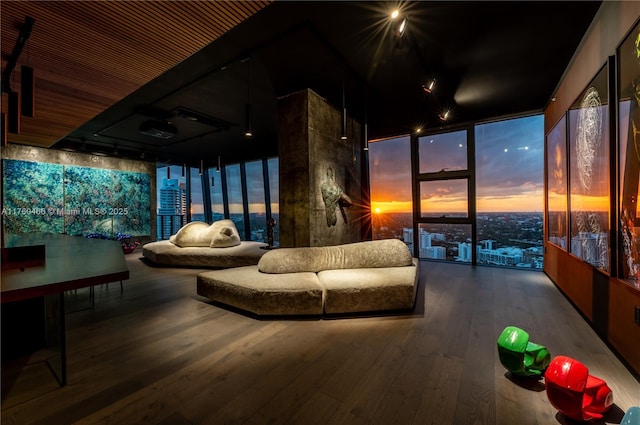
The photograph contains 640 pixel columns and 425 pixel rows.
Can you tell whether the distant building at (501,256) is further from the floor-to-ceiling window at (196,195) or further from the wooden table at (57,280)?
the floor-to-ceiling window at (196,195)

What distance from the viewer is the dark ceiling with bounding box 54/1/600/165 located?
111 inches

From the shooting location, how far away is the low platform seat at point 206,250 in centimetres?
553

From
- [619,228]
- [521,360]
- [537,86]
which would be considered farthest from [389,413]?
[537,86]

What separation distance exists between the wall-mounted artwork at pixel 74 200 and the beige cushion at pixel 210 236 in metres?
3.36

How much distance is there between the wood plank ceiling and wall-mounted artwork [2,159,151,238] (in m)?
4.50

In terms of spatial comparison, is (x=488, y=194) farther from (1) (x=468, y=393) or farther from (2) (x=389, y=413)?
(2) (x=389, y=413)

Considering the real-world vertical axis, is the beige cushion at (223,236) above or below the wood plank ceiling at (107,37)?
below

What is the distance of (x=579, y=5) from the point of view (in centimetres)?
265

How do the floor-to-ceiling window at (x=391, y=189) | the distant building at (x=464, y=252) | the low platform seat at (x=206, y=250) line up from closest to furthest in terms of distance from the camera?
the low platform seat at (x=206, y=250), the distant building at (x=464, y=252), the floor-to-ceiling window at (x=391, y=189)

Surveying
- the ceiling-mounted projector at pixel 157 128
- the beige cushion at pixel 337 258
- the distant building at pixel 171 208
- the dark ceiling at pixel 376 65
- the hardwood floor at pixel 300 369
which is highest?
the dark ceiling at pixel 376 65

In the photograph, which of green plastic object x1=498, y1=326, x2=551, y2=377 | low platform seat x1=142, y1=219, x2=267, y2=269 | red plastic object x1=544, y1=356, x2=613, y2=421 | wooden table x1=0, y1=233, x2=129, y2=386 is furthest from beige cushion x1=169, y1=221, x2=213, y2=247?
red plastic object x1=544, y1=356, x2=613, y2=421

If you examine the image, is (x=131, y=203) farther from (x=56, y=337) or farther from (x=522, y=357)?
(x=522, y=357)

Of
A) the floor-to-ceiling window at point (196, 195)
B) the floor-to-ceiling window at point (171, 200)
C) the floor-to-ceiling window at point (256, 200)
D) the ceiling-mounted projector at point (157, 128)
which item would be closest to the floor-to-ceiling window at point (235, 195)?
the floor-to-ceiling window at point (256, 200)

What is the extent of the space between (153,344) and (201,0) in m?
3.20
